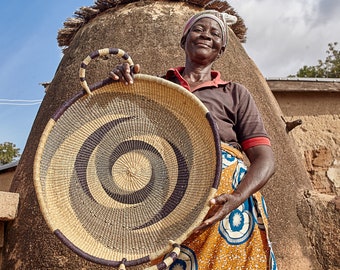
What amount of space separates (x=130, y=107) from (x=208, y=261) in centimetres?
71

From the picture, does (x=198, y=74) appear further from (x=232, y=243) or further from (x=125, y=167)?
(x=232, y=243)

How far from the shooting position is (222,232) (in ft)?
5.71

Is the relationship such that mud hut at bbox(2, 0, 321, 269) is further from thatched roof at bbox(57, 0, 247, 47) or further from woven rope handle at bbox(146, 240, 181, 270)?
woven rope handle at bbox(146, 240, 181, 270)

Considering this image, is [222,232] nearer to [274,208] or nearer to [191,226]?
[191,226]

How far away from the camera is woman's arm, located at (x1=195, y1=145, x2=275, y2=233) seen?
1605 mm

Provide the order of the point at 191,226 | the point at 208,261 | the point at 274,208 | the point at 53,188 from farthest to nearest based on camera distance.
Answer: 1. the point at 274,208
2. the point at 53,188
3. the point at 208,261
4. the point at 191,226

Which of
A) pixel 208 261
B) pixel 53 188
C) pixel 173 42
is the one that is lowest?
pixel 208 261

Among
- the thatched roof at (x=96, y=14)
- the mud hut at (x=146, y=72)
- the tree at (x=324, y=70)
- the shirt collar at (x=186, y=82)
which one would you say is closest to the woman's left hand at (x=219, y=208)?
the shirt collar at (x=186, y=82)

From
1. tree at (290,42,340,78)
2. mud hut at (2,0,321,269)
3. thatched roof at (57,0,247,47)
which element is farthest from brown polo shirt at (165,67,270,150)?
tree at (290,42,340,78)

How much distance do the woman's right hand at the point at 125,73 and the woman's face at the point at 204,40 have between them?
1.06 feet

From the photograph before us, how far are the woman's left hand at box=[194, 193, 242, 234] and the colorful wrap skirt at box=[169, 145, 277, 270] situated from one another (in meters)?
0.11

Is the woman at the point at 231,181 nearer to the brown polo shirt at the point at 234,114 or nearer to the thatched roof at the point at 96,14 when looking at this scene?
the brown polo shirt at the point at 234,114

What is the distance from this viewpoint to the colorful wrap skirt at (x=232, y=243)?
172 centimetres

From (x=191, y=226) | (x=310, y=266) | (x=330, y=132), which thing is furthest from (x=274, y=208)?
(x=330, y=132)
